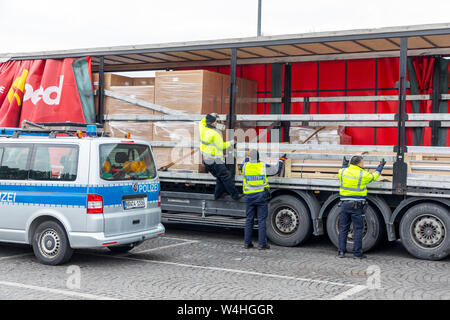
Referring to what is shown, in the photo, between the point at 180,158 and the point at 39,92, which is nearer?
the point at 180,158

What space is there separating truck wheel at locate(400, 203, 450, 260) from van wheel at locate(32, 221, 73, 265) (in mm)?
4814

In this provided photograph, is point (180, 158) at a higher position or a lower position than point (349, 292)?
higher

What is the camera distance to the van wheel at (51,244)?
7.80m

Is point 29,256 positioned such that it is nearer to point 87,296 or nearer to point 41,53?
point 87,296

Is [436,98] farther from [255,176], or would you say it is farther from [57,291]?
[57,291]

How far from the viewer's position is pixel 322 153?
947 centimetres

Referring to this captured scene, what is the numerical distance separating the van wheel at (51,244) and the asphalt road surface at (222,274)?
0.46ft

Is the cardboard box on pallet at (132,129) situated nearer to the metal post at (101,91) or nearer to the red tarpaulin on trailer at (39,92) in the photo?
the metal post at (101,91)

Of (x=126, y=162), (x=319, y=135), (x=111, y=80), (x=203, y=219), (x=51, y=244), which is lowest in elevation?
(x=51, y=244)

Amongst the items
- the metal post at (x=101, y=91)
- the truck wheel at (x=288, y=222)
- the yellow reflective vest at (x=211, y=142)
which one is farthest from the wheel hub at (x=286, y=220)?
the metal post at (x=101, y=91)

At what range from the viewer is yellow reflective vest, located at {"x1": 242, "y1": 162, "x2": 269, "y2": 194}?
30.8 ft

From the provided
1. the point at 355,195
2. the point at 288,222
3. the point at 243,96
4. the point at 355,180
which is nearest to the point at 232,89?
the point at 243,96

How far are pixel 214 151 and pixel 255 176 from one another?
0.86m

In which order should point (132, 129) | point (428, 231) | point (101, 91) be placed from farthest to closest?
point (101, 91), point (132, 129), point (428, 231)
